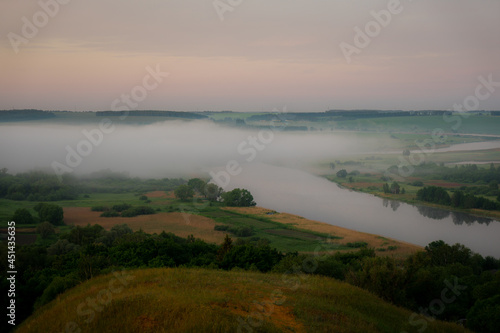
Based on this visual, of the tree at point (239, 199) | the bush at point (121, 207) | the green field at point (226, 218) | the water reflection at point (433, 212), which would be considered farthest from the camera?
the tree at point (239, 199)

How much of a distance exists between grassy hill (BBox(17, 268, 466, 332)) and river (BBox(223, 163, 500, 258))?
3752 centimetres

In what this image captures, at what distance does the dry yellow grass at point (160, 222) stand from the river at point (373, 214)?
17587 mm

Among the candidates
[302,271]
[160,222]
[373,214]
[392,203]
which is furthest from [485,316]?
[392,203]

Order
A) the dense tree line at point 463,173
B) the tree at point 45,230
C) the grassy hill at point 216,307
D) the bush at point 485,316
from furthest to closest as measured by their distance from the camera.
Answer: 1. the dense tree line at point 463,173
2. the tree at point 45,230
3. the bush at point 485,316
4. the grassy hill at point 216,307

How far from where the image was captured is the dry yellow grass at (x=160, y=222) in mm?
51562

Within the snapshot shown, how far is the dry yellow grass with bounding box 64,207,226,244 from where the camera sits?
51.6m

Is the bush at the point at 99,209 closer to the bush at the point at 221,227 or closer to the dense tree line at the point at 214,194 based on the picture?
the dense tree line at the point at 214,194

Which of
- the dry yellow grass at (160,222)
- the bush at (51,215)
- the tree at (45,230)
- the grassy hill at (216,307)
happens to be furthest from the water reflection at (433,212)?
the bush at (51,215)

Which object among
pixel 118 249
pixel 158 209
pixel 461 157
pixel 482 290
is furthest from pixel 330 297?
A: pixel 461 157

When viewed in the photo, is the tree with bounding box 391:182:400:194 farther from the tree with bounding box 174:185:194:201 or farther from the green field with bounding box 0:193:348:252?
the tree with bounding box 174:185:194:201

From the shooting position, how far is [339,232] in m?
51.7

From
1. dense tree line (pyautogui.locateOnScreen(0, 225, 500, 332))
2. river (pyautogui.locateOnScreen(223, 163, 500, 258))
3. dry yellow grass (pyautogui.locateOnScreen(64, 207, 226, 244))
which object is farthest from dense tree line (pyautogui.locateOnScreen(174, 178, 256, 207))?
dense tree line (pyautogui.locateOnScreen(0, 225, 500, 332))

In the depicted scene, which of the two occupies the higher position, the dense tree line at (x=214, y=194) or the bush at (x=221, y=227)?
the dense tree line at (x=214, y=194)

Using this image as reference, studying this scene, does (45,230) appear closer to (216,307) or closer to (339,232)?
(339,232)
